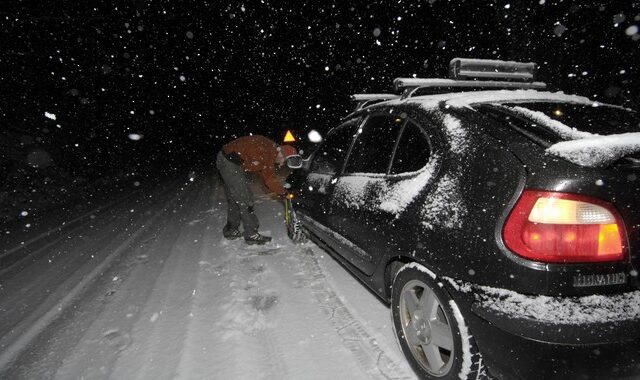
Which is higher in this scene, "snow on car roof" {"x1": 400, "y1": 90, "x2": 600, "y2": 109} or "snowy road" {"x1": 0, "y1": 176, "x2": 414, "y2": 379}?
"snow on car roof" {"x1": 400, "y1": 90, "x2": 600, "y2": 109}

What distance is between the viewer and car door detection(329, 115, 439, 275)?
2123 mm

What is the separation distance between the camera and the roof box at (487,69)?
2.56 m

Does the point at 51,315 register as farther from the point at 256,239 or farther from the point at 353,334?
the point at 353,334

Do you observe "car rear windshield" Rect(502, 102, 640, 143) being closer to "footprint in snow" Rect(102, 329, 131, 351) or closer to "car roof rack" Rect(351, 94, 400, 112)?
"car roof rack" Rect(351, 94, 400, 112)

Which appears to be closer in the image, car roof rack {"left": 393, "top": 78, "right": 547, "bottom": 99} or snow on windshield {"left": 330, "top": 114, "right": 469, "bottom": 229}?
snow on windshield {"left": 330, "top": 114, "right": 469, "bottom": 229}

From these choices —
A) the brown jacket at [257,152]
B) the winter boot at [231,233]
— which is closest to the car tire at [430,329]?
the brown jacket at [257,152]

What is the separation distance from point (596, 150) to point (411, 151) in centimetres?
98

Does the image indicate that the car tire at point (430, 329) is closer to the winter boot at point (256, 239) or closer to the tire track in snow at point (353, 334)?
the tire track in snow at point (353, 334)

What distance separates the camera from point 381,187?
247 cm

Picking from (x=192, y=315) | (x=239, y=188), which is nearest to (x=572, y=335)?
(x=192, y=315)

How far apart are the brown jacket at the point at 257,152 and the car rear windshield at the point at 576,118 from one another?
3.20 metres

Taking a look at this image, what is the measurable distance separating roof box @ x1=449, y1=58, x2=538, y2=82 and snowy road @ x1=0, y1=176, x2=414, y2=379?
6.47ft

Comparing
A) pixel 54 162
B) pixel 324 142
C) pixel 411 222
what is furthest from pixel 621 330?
pixel 54 162

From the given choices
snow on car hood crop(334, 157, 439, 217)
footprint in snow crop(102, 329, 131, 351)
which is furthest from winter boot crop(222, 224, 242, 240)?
snow on car hood crop(334, 157, 439, 217)
